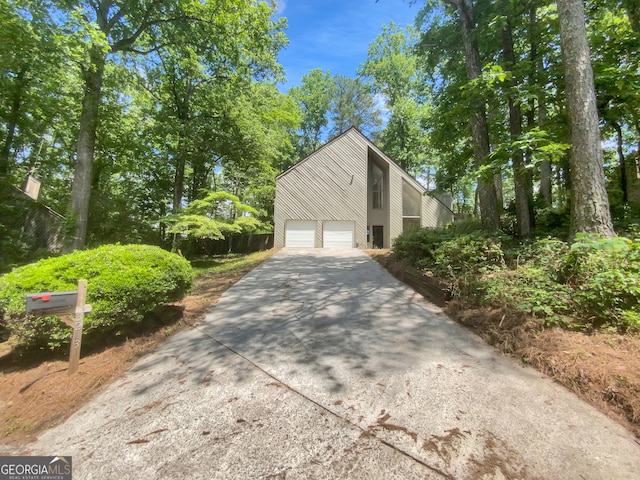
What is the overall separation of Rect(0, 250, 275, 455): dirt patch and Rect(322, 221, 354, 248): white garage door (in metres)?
13.8

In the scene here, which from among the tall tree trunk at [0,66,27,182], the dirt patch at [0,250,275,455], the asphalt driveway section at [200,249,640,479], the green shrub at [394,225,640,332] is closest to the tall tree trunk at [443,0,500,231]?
the green shrub at [394,225,640,332]

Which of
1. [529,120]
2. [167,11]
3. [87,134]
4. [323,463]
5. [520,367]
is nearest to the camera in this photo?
[323,463]

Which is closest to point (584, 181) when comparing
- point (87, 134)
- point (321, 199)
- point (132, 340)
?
point (132, 340)

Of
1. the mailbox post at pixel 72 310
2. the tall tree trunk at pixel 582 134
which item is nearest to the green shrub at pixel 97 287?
the mailbox post at pixel 72 310

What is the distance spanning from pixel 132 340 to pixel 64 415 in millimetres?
1467

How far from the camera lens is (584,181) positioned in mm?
4605

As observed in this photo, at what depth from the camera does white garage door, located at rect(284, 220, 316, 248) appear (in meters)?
18.2

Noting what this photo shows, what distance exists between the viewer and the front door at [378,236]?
2042 cm

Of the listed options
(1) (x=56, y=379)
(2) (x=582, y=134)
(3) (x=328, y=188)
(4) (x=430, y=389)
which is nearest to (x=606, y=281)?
(4) (x=430, y=389)

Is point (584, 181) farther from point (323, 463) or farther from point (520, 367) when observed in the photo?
point (323, 463)

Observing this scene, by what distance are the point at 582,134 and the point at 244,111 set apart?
52.3ft

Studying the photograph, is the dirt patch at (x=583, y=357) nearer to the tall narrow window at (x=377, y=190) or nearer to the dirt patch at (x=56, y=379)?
the dirt patch at (x=56, y=379)

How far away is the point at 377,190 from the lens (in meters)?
21.1

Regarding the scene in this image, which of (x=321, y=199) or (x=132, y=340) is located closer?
(x=132, y=340)
